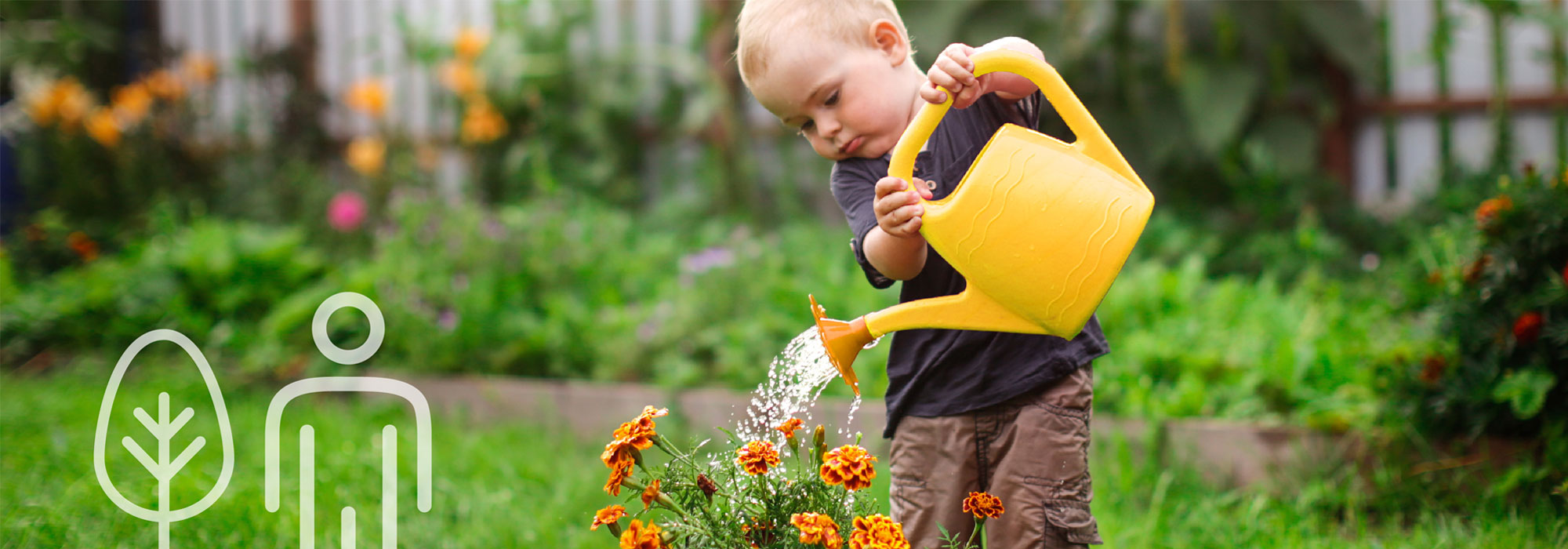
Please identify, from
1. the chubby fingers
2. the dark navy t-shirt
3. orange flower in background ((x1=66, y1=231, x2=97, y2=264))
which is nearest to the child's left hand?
the chubby fingers

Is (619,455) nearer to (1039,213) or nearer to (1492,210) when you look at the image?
(1039,213)

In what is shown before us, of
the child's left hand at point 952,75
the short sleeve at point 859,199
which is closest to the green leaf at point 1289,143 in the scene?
the short sleeve at point 859,199

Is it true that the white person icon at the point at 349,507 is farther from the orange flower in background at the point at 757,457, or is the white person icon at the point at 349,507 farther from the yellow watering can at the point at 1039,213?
the yellow watering can at the point at 1039,213

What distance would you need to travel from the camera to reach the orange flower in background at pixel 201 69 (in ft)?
20.1

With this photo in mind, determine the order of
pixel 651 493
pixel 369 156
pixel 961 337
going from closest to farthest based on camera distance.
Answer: pixel 651 493 < pixel 961 337 < pixel 369 156

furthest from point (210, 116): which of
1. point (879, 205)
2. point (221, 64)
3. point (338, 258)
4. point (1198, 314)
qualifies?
point (879, 205)

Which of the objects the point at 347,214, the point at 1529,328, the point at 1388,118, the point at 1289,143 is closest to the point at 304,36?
the point at 347,214

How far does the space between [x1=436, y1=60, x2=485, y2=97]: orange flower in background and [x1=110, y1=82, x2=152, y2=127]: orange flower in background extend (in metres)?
1.81

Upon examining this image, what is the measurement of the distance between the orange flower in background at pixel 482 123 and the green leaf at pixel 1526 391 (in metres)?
4.61

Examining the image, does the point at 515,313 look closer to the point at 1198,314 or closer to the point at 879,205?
the point at 1198,314

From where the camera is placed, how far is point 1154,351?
2.81 metres

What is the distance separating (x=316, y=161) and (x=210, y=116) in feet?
2.48

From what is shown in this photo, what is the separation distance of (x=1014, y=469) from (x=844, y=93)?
61cm

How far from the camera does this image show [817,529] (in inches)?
50.5
